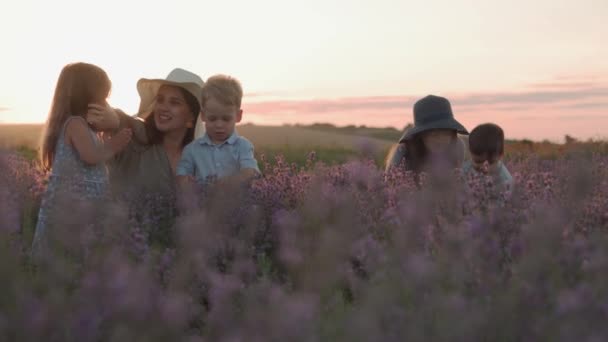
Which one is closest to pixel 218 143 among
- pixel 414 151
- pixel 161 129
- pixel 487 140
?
pixel 161 129

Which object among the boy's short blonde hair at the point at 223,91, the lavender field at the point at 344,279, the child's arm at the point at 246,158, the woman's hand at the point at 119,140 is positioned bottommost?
the lavender field at the point at 344,279

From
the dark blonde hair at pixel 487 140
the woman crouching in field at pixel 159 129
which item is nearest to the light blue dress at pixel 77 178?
the woman crouching in field at pixel 159 129

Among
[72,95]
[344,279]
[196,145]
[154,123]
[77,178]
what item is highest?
[72,95]

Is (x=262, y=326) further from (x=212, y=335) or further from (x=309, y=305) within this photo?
(x=212, y=335)

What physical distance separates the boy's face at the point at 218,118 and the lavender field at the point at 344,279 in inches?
66.8

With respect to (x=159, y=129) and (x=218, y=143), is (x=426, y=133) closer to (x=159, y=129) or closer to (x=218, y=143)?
(x=218, y=143)

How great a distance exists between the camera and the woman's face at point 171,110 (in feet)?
18.0

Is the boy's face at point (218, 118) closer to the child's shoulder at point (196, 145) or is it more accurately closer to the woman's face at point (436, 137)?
the child's shoulder at point (196, 145)

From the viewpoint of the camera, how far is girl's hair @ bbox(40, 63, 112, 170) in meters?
4.84

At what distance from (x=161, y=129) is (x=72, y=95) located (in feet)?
2.41

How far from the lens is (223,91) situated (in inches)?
203

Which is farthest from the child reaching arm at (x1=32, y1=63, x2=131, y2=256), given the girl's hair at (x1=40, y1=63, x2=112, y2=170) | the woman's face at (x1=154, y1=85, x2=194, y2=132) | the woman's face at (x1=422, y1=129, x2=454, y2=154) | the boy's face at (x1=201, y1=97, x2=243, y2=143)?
the woman's face at (x1=422, y1=129, x2=454, y2=154)

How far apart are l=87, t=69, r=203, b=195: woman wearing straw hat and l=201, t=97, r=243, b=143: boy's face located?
396mm

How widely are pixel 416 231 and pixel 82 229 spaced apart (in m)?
1.11
